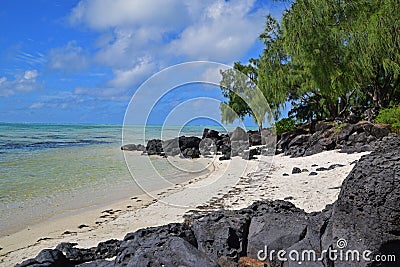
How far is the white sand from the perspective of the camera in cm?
708

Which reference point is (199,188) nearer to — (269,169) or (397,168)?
(269,169)

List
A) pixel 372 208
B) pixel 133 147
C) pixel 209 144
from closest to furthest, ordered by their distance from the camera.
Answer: pixel 372 208 < pixel 209 144 < pixel 133 147

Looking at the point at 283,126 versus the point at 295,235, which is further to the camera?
the point at 283,126

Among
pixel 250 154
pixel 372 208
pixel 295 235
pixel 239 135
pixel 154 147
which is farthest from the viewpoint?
pixel 154 147

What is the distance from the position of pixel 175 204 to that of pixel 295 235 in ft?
18.5

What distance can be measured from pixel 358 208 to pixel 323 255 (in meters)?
0.58

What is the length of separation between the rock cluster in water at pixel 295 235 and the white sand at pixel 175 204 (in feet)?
7.38

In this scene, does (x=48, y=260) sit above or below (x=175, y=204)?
above

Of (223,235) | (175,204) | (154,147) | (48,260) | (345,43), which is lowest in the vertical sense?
(175,204)

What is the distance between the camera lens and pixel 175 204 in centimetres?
949

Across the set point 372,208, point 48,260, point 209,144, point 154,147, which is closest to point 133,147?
point 154,147

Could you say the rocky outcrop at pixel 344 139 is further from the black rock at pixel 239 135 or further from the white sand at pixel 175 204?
the black rock at pixel 239 135

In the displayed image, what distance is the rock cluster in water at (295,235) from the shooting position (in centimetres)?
327

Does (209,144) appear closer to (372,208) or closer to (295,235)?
(295,235)
